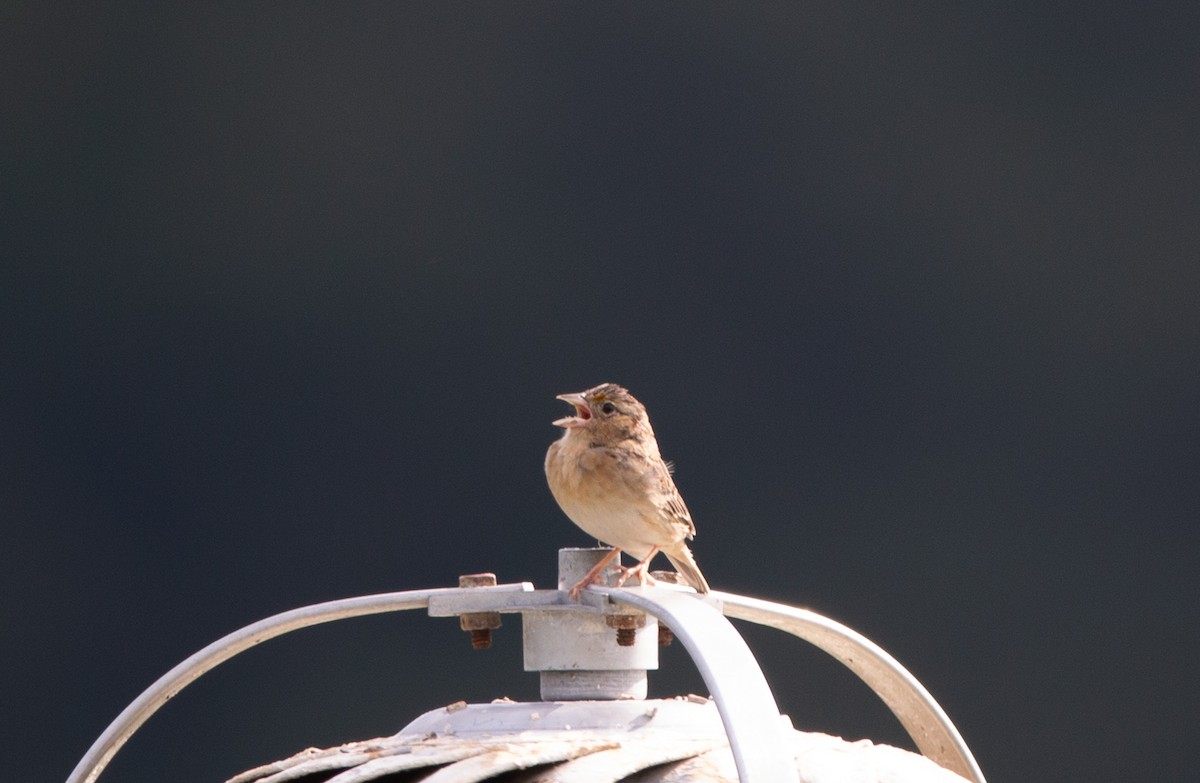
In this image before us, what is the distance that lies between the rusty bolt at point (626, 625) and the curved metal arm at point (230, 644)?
97 millimetres

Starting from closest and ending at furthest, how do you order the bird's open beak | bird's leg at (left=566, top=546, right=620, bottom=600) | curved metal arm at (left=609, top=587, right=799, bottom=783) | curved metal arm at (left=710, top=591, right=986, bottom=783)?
curved metal arm at (left=609, top=587, right=799, bottom=783)
bird's leg at (left=566, top=546, right=620, bottom=600)
curved metal arm at (left=710, top=591, right=986, bottom=783)
the bird's open beak

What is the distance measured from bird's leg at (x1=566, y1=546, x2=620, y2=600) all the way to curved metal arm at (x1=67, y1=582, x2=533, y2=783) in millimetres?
59

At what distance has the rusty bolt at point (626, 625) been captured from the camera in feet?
5.65

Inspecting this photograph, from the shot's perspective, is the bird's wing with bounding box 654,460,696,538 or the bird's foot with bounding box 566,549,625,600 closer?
the bird's foot with bounding box 566,549,625,600

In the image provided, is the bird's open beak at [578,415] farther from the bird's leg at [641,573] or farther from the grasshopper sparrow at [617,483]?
the bird's leg at [641,573]

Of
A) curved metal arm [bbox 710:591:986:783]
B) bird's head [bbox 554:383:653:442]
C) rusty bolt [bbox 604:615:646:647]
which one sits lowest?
curved metal arm [bbox 710:591:986:783]

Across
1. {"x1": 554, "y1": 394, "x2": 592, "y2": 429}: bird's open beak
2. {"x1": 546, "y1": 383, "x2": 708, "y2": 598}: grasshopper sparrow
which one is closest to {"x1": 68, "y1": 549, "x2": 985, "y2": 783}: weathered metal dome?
{"x1": 546, "y1": 383, "x2": 708, "y2": 598}: grasshopper sparrow

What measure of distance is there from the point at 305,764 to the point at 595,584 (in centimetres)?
38

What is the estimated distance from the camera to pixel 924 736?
208 cm

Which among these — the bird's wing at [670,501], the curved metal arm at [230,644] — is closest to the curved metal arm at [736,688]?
the curved metal arm at [230,644]

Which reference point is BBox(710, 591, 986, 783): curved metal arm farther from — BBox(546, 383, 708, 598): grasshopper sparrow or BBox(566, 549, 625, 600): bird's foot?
BBox(546, 383, 708, 598): grasshopper sparrow

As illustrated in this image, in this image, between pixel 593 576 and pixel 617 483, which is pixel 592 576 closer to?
pixel 593 576

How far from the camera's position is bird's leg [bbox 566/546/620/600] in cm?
171

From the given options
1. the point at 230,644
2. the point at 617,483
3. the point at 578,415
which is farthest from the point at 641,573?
the point at 230,644
